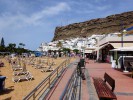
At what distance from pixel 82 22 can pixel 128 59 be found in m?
166

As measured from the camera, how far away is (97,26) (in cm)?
16825

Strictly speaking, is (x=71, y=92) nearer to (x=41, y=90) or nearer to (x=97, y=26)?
(x=41, y=90)

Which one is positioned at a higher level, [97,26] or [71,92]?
[97,26]

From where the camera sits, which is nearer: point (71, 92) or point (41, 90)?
point (41, 90)

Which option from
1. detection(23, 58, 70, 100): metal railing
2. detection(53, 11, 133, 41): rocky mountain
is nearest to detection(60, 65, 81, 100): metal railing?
detection(23, 58, 70, 100): metal railing

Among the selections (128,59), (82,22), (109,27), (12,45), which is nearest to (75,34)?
(82,22)

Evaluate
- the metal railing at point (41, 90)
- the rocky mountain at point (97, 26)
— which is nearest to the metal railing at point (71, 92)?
the metal railing at point (41, 90)

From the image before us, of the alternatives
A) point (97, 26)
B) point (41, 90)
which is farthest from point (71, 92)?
point (97, 26)

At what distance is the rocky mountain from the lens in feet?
505

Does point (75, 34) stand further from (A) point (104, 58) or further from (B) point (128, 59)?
(B) point (128, 59)

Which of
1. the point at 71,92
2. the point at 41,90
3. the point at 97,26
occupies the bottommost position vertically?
the point at 71,92

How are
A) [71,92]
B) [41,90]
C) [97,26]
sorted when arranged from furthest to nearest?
1. [97,26]
2. [71,92]
3. [41,90]

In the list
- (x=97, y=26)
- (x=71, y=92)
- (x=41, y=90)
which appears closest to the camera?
(x=41, y=90)

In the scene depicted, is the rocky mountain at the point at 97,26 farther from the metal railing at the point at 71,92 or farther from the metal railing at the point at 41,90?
the metal railing at the point at 71,92
